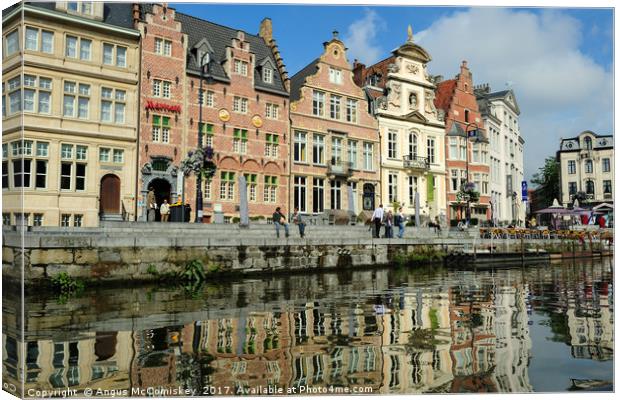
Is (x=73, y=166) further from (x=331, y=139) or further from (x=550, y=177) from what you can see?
(x=550, y=177)

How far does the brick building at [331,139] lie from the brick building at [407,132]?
56.2 inches

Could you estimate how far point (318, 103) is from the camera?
3369 centimetres

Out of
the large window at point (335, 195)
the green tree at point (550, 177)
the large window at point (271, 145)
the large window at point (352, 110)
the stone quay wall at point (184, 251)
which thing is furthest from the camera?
the large window at point (352, 110)

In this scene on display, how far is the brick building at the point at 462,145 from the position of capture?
132ft

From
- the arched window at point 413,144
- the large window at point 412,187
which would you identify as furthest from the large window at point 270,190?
the arched window at point 413,144

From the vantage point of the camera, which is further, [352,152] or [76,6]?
[352,152]

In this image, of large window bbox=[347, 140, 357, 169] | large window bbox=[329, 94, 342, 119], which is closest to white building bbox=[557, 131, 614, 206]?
large window bbox=[347, 140, 357, 169]

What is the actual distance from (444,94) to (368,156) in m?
10.5

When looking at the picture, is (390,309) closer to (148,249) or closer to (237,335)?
(237,335)

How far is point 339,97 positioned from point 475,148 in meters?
14.1

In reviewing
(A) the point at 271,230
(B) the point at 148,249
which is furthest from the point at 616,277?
(A) the point at 271,230

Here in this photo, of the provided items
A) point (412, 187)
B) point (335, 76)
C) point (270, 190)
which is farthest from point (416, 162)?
point (270, 190)

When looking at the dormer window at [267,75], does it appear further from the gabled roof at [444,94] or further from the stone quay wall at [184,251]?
the gabled roof at [444,94]

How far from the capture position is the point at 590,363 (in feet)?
20.2
